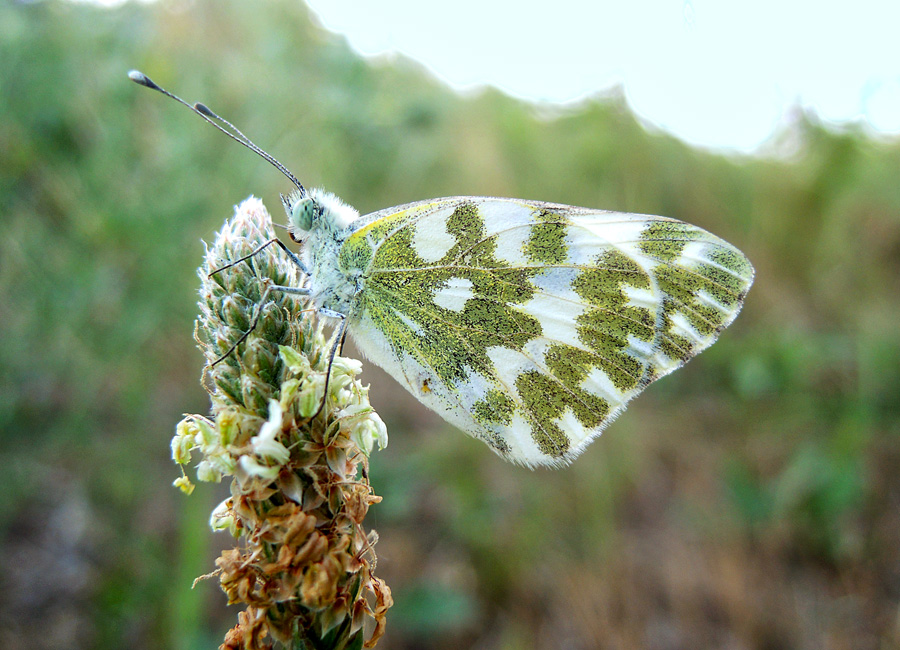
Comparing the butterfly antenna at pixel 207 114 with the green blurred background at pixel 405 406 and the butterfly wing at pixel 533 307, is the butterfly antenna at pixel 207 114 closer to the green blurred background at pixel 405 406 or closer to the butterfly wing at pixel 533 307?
the butterfly wing at pixel 533 307

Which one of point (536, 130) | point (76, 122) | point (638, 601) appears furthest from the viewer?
Result: point (536, 130)

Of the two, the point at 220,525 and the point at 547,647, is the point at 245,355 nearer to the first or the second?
the point at 220,525

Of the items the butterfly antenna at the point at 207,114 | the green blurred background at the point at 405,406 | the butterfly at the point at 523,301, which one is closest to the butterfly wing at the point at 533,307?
the butterfly at the point at 523,301

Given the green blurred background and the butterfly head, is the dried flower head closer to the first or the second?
the butterfly head

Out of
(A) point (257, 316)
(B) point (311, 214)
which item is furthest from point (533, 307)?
(A) point (257, 316)

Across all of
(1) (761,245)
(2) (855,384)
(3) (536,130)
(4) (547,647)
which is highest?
(3) (536,130)

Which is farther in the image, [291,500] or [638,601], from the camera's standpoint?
[638,601]

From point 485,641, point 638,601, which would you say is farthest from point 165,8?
point 638,601
